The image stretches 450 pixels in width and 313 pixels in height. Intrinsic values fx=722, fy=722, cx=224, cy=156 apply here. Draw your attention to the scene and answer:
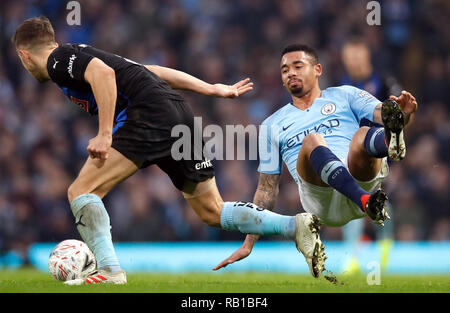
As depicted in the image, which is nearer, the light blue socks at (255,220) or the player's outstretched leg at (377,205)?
the player's outstretched leg at (377,205)

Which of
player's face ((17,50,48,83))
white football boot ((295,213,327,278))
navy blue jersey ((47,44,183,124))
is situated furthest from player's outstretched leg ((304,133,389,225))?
player's face ((17,50,48,83))

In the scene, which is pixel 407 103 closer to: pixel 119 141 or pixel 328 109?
pixel 328 109

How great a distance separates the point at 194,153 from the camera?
16.4 feet

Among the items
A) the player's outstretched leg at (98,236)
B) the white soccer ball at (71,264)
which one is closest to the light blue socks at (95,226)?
the player's outstretched leg at (98,236)

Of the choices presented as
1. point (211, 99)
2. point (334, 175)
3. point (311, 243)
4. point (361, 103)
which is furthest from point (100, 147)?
point (211, 99)

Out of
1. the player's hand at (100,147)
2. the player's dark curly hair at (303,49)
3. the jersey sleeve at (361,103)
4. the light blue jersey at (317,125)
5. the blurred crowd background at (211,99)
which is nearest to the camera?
the player's hand at (100,147)

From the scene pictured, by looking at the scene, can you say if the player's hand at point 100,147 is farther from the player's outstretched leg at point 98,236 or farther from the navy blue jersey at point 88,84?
the navy blue jersey at point 88,84

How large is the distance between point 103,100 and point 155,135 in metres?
0.46

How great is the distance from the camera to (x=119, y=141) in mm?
4801

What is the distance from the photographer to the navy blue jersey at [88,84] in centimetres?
468

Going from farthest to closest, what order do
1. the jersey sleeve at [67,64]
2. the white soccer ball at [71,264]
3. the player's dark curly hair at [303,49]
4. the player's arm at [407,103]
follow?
1. the player's dark curly hair at [303,49]
2. the white soccer ball at [71,264]
3. the player's arm at [407,103]
4. the jersey sleeve at [67,64]

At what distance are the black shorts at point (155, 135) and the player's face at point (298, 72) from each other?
1334 mm

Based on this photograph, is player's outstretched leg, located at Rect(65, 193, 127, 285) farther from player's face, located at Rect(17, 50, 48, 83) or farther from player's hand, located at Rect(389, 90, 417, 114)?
player's hand, located at Rect(389, 90, 417, 114)
